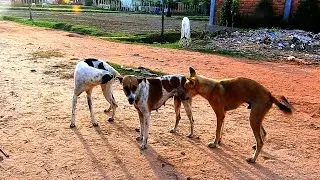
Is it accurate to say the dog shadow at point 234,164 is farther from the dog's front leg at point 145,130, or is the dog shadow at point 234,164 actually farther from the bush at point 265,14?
the bush at point 265,14

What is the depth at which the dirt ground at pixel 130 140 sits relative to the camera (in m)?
5.67

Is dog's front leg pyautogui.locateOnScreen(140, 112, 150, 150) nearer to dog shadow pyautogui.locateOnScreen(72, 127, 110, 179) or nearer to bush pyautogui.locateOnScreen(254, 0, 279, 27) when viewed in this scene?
dog shadow pyautogui.locateOnScreen(72, 127, 110, 179)

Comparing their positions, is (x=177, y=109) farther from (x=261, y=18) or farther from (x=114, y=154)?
(x=261, y=18)

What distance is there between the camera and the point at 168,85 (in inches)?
258

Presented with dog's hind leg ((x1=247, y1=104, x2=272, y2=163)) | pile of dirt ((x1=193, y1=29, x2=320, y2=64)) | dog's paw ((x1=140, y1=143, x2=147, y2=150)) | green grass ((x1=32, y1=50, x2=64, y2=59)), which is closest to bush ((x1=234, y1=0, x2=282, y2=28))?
pile of dirt ((x1=193, y1=29, x2=320, y2=64))

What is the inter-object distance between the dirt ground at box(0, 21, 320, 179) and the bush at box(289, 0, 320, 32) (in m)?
12.1

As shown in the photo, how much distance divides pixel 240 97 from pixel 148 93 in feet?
4.76

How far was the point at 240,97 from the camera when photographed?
19.9ft

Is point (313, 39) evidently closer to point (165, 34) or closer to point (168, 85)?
point (165, 34)

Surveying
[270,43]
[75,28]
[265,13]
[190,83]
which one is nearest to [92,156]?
[190,83]

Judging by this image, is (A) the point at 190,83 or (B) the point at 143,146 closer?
(A) the point at 190,83

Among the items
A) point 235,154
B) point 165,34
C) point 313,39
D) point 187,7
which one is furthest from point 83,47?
point 187,7

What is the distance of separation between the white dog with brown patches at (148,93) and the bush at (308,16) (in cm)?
1822

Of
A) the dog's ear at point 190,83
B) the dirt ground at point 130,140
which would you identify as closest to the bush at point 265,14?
the dirt ground at point 130,140
